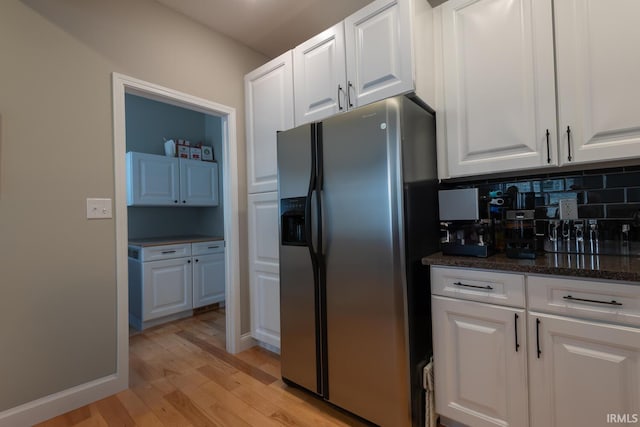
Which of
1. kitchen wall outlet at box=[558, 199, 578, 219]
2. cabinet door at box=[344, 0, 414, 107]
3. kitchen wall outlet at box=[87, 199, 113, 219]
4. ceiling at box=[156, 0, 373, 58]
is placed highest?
ceiling at box=[156, 0, 373, 58]

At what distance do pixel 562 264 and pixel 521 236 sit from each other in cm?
24

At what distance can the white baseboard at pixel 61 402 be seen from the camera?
159cm

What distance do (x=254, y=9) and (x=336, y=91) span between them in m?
0.98

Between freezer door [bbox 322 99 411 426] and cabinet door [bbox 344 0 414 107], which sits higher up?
cabinet door [bbox 344 0 414 107]

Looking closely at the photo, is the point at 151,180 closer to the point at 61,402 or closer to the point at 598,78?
the point at 61,402

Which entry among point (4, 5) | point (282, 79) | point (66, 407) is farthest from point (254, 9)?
point (66, 407)

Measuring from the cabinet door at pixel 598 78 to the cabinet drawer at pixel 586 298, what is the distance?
1.96 feet

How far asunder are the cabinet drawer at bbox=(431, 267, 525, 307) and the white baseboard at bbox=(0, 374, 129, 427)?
2.07 meters

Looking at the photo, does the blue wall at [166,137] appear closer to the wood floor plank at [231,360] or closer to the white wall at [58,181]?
the wood floor plank at [231,360]

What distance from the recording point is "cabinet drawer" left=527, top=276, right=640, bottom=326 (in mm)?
1081

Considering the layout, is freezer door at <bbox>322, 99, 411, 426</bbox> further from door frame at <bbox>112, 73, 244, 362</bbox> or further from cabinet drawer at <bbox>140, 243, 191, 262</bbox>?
cabinet drawer at <bbox>140, 243, 191, 262</bbox>

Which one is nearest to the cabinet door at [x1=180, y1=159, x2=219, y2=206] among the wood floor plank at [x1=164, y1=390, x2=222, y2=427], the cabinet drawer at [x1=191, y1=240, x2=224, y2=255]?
the cabinet drawer at [x1=191, y1=240, x2=224, y2=255]

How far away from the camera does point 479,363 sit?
1383 millimetres

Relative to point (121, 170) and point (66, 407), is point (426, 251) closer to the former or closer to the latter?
point (121, 170)
